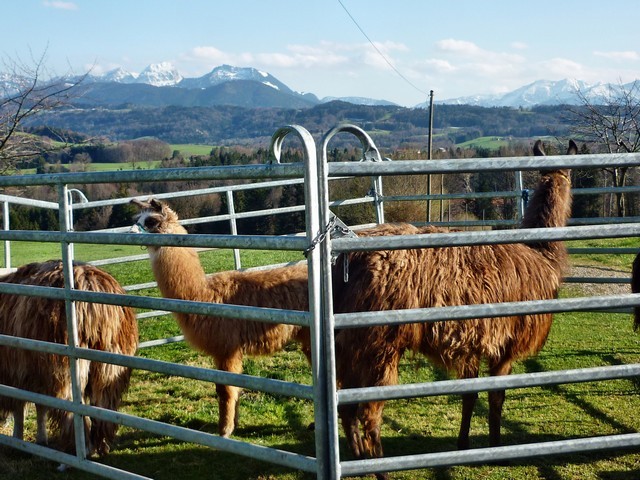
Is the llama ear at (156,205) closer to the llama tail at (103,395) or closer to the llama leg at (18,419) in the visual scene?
the llama tail at (103,395)

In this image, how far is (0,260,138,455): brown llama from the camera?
14.3 ft

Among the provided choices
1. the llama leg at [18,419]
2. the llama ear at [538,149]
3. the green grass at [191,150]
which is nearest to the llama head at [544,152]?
the llama ear at [538,149]

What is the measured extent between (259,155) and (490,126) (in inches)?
2657

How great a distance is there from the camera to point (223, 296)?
557 centimetres

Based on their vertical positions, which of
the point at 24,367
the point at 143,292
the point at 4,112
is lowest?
the point at 143,292

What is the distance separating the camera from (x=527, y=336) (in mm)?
4477

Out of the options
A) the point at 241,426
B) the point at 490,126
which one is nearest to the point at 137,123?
the point at 490,126

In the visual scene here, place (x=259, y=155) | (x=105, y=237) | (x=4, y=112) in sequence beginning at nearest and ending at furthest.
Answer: (x=105, y=237) < (x=4, y=112) < (x=259, y=155)

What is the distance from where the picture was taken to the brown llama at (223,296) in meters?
5.36

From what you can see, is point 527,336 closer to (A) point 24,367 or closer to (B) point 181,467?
(B) point 181,467

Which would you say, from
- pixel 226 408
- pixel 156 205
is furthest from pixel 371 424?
pixel 156 205

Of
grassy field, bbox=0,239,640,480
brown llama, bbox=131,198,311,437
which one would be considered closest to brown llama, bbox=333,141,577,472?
grassy field, bbox=0,239,640,480

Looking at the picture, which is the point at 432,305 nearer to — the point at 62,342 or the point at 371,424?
the point at 371,424

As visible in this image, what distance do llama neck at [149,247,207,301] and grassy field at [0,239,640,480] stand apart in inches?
44.0
